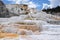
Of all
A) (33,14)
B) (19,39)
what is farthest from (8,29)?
(33,14)

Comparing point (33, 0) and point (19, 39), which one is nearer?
point (19, 39)

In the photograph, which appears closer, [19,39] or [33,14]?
[19,39]

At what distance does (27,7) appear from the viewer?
2180mm

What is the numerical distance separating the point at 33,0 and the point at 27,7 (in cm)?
13

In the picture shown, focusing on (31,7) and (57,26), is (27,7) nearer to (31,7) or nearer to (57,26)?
(31,7)

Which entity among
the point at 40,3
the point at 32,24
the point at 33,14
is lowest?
the point at 32,24

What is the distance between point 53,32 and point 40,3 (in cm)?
45

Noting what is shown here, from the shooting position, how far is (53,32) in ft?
6.77

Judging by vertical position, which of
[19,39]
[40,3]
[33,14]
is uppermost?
[40,3]

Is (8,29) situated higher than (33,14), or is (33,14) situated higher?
(33,14)

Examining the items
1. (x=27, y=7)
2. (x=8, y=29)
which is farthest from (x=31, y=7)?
(x=8, y=29)

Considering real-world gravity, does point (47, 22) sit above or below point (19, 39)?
above

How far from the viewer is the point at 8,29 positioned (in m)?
2.07

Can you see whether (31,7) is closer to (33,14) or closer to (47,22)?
(33,14)
